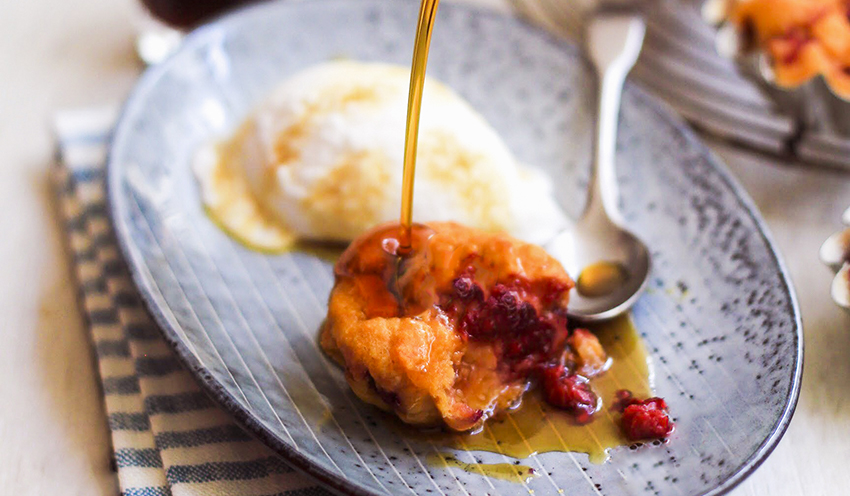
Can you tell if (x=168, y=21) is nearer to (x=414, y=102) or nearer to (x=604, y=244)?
(x=414, y=102)

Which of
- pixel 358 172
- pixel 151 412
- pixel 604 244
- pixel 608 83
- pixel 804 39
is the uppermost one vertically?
pixel 804 39

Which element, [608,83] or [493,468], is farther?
[608,83]

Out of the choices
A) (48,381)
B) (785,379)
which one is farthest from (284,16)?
(785,379)

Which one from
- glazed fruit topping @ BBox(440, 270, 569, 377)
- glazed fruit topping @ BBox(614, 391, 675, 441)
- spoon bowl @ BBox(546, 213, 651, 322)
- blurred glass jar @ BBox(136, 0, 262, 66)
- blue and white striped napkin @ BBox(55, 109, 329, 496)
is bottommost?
blue and white striped napkin @ BBox(55, 109, 329, 496)

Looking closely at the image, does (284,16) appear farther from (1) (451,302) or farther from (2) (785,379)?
(2) (785,379)

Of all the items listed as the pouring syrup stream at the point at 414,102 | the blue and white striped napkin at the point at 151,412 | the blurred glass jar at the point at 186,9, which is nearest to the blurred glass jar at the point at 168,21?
the blurred glass jar at the point at 186,9

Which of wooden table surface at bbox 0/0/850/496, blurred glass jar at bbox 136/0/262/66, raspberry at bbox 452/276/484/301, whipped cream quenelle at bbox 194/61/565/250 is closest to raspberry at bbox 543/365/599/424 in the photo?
raspberry at bbox 452/276/484/301

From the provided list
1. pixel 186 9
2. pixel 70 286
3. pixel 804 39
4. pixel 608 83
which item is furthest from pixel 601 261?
pixel 186 9

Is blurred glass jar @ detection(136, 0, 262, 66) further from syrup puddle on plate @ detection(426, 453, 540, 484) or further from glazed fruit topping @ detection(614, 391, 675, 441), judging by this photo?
glazed fruit topping @ detection(614, 391, 675, 441)
